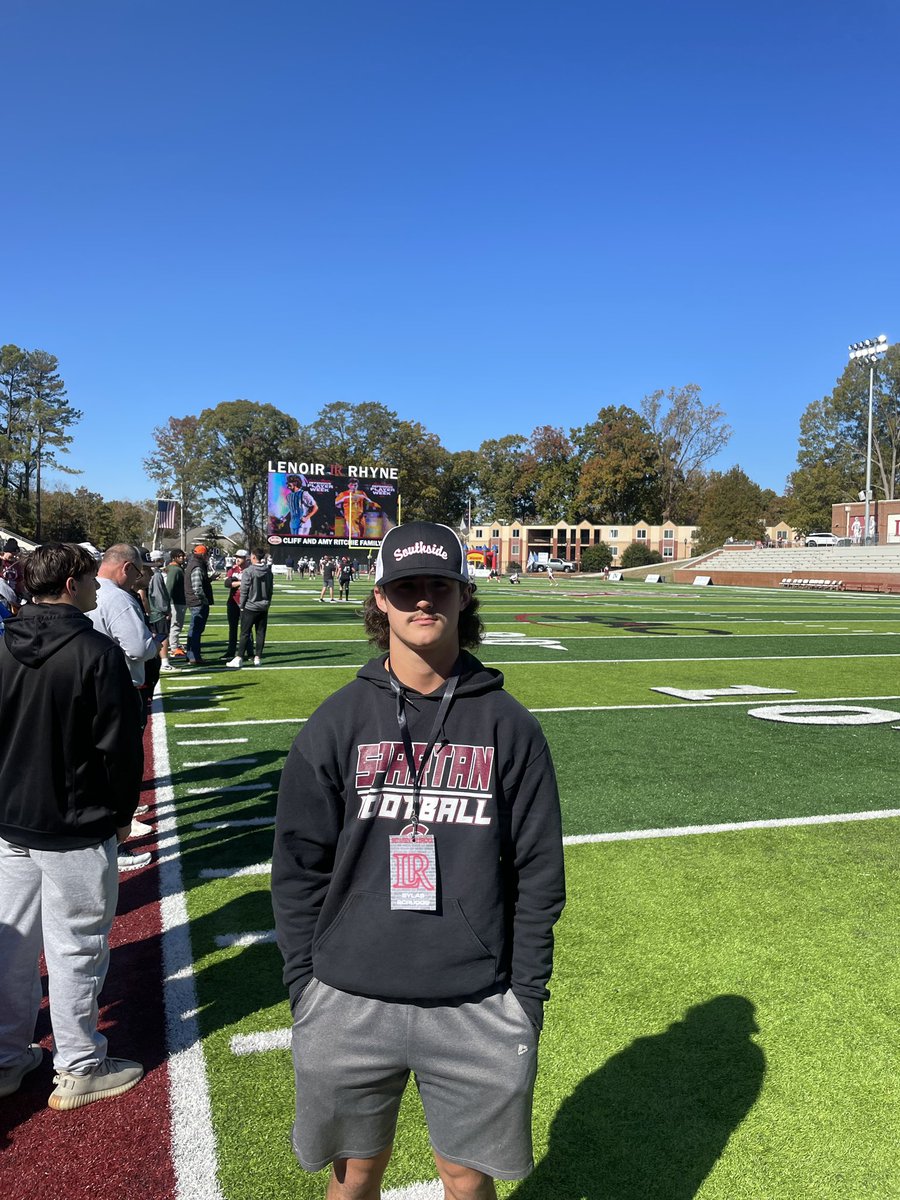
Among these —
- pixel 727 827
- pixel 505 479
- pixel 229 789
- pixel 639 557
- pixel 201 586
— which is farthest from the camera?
pixel 505 479

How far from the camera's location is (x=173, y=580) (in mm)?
12438

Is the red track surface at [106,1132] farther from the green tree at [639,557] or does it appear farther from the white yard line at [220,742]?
the green tree at [639,557]

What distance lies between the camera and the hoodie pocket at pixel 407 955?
5.76 ft

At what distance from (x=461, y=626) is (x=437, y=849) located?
607 mm

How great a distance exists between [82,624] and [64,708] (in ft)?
1.01

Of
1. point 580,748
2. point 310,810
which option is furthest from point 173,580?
point 310,810

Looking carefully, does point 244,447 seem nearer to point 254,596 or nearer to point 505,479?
point 505,479

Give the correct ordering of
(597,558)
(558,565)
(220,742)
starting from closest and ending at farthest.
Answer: (220,742)
(597,558)
(558,565)

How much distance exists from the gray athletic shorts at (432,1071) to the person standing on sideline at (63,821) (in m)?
1.33

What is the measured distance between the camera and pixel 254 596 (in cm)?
1279

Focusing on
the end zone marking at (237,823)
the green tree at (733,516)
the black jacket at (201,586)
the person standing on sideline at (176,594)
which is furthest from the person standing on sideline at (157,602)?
the green tree at (733,516)

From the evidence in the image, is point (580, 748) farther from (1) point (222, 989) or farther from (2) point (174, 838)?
(1) point (222, 989)

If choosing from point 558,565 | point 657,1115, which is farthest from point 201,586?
point 558,565

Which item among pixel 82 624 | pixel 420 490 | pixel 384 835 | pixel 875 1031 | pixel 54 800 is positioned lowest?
pixel 875 1031
